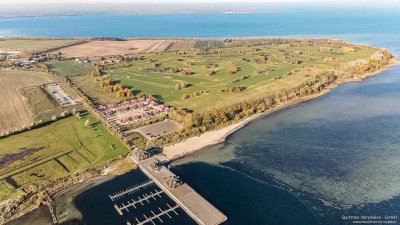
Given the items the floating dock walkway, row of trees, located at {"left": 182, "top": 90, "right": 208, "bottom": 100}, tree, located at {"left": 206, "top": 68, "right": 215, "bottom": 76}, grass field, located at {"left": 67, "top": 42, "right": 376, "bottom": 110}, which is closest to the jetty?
the floating dock walkway

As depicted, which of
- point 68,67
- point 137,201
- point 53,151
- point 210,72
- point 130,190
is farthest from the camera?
point 68,67

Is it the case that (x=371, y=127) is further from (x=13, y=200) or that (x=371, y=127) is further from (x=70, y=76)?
(x=70, y=76)

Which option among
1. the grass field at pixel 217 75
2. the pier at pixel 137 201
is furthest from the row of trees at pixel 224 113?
the pier at pixel 137 201

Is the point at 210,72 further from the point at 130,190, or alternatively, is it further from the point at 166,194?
the point at 130,190

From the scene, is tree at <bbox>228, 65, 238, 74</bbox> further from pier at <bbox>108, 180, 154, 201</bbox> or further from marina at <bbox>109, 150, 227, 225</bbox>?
pier at <bbox>108, 180, 154, 201</bbox>

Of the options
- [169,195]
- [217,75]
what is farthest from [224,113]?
[217,75]

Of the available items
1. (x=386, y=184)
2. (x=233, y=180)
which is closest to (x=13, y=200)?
(x=233, y=180)

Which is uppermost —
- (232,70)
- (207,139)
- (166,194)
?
(232,70)
